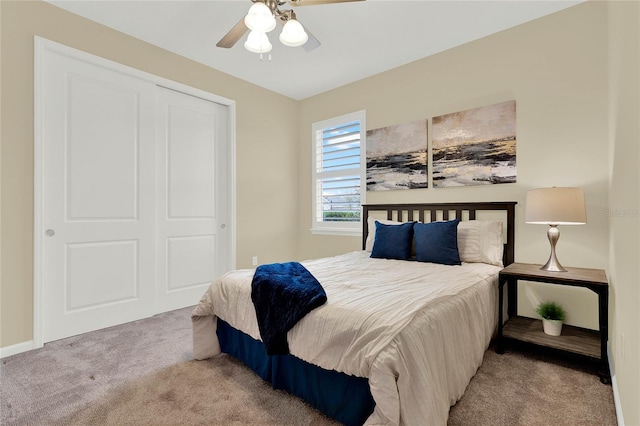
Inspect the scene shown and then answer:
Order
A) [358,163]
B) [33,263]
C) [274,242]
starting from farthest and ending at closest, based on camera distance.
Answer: [274,242], [358,163], [33,263]

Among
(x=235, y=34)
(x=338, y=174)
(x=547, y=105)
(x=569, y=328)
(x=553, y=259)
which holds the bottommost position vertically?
(x=569, y=328)

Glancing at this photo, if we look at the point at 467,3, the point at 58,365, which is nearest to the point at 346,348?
the point at 58,365

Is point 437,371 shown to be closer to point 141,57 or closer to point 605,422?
point 605,422

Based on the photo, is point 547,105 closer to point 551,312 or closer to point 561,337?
point 551,312

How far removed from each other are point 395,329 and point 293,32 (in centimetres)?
188

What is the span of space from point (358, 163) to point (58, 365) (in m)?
3.41

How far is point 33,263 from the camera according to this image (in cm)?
238

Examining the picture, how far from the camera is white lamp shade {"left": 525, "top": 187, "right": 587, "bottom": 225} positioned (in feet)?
6.92

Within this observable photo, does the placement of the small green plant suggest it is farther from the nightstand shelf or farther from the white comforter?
the white comforter

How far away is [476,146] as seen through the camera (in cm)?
296

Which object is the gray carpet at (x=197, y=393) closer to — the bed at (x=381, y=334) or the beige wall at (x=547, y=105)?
the bed at (x=381, y=334)

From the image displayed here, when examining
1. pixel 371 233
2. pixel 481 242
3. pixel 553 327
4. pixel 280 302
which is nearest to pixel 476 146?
pixel 481 242

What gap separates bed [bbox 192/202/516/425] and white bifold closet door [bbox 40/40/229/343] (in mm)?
1328

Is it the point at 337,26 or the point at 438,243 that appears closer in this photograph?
the point at 438,243
